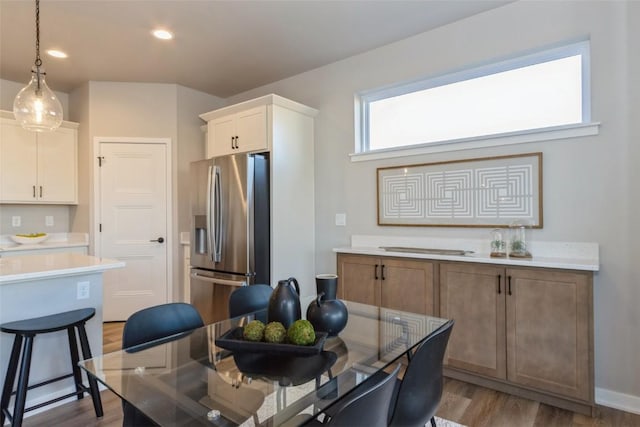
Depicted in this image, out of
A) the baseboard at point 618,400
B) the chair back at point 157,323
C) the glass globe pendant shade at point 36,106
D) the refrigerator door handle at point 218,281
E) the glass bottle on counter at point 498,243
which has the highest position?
the glass globe pendant shade at point 36,106

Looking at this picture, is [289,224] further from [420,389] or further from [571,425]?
[571,425]

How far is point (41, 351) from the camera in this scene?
2.27 metres

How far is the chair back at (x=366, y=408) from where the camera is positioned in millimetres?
918

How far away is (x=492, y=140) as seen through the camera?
2.67 metres

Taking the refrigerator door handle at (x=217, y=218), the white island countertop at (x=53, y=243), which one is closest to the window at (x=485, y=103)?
the refrigerator door handle at (x=217, y=218)

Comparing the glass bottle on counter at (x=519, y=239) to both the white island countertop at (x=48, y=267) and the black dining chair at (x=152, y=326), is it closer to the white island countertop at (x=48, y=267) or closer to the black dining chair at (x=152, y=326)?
the black dining chair at (x=152, y=326)

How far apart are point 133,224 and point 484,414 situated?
12.8 feet

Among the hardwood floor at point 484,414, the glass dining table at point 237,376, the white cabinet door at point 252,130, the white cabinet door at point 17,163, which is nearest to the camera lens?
the glass dining table at point 237,376

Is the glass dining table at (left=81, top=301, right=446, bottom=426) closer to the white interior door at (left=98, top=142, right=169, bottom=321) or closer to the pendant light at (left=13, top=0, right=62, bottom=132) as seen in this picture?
the pendant light at (left=13, top=0, right=62, bottom=132)

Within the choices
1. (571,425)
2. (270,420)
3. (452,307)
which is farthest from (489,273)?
(270,420)

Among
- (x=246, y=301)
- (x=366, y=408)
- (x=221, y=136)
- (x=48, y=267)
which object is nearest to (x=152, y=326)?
(x=246, y=301)

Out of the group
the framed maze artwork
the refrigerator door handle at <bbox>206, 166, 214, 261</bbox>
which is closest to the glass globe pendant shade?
the refrigerator door handle at <bbox>206, 166, 214, 261</bbox>

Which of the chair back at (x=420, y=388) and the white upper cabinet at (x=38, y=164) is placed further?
the white upper cabinet at (x=38, y=164)

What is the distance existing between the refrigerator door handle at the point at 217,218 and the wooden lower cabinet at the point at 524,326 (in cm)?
201
